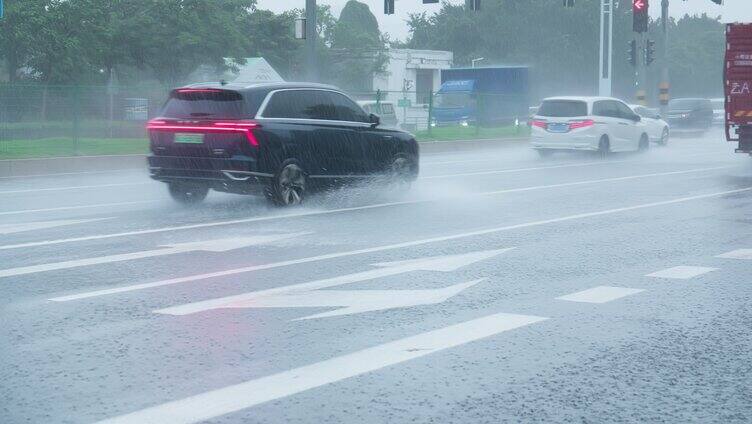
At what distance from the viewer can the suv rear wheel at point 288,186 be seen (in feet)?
44.8

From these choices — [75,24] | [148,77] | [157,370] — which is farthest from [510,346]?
[148,77]

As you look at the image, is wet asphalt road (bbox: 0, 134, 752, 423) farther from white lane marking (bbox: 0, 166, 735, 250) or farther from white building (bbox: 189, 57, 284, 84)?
white building (bbox: 189, 57, 284, 84)

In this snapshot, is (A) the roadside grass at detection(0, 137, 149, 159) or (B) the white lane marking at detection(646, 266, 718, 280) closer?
(B) the white lane marking at detection(646, 266, 718, 280)

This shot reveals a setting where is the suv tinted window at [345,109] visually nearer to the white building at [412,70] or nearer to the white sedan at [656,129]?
the white sedan at [656,129]

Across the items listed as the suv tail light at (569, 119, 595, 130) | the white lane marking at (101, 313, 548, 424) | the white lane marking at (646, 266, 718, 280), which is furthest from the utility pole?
the white lane marking at (101, 313, 548, 424)

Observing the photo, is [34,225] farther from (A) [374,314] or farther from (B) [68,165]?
(B) [68,165]

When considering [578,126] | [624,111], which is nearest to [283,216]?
[578,126]

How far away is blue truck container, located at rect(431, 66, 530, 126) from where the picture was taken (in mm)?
38391

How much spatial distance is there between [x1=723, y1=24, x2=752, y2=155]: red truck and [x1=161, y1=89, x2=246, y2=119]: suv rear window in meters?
12.8

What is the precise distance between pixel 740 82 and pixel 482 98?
1529 centimetres

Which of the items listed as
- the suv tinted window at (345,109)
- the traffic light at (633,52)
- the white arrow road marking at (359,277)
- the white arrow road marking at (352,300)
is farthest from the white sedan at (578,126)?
the white arrow road marking at (352,300)

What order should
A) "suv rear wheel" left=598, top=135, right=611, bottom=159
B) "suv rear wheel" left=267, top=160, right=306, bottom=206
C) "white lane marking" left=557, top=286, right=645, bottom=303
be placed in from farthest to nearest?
"suv rear wheel" left=598, top=135, right=611, bottom=159
"suv rear wheel" left=267, top=160, right=306, bottom=206
"white lane marking" left=557, top=286, right=645, bottom=303

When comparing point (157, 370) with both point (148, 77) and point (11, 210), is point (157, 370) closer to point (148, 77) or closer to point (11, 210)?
point (11, 210)

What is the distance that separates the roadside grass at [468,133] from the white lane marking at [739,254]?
23.2 metres
